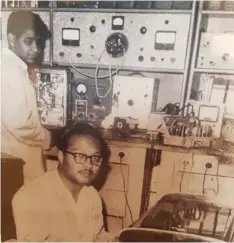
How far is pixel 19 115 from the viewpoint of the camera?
1063 millimetres

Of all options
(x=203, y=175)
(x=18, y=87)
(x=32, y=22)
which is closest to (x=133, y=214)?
(x=203, y=175)

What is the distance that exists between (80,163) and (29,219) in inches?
11.3

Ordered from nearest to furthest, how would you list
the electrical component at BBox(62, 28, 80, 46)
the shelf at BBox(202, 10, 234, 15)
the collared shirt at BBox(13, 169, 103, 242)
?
the shelf at BBox(202, 10, 234, 15) → the electrical component at BBox(62, 28, 80, 46) → the collared shirt at BBox(13, 169, 103, 242)

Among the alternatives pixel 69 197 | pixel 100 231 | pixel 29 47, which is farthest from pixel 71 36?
pixel 100 231

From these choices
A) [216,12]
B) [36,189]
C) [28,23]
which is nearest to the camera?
[216,12]

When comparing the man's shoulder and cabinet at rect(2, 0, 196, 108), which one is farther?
the man's shoulder

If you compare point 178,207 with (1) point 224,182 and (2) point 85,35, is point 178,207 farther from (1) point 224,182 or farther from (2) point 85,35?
(2) point 85,35

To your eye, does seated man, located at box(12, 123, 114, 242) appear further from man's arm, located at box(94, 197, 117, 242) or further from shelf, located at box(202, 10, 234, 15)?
shelf, located at box(202, 10, 234, 15)

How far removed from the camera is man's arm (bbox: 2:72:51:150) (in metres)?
1.05

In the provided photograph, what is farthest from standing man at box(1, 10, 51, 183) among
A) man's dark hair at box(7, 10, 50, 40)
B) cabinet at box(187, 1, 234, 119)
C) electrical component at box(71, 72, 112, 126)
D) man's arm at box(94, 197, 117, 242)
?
cabinet at box(187, 1, 234, 119)

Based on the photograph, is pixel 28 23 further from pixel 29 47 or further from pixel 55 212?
pixel 55 212

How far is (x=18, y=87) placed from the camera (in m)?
1.05

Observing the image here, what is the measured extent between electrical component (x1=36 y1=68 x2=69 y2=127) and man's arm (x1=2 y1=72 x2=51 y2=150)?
0.04m

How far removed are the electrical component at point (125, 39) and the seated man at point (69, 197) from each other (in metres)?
0.21
